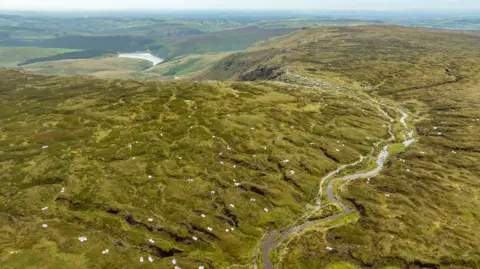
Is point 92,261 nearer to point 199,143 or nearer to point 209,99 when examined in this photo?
point 199,143

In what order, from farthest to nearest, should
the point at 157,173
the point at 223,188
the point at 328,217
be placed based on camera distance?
the point at 157,173, the point at 223,188, the point at 328,217

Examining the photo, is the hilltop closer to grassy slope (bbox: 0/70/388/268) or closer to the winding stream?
grassy slope (bbox: 0/70/388/268)

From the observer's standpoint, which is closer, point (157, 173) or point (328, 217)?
point (328, 217)

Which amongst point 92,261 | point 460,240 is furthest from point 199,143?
point 460,240

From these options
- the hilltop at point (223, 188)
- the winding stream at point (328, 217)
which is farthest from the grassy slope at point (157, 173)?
the winding stream at point (328, 217)

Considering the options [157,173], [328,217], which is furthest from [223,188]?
[328,217]

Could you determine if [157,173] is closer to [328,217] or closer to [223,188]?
[223,188]

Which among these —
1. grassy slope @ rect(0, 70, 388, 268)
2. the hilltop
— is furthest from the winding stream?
grassy slope @ rect(0, 70, 388, 268)

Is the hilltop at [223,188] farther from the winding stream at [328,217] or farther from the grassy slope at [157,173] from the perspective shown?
the winding stream at [328,217]

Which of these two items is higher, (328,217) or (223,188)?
(223,188)
